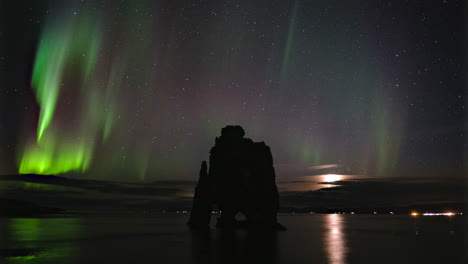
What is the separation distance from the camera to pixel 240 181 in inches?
2948

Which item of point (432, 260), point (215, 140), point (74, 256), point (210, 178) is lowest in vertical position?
point (74, 256)

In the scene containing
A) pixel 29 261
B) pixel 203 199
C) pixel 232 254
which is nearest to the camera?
pixel 29 261

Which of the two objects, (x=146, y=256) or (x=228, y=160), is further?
(x=228, y=160)

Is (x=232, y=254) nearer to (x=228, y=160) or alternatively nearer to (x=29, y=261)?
(x=29, y=261)

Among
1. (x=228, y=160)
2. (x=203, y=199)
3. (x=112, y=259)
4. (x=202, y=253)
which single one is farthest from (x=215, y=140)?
(x=112, y=259)

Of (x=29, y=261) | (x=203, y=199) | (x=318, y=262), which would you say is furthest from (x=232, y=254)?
(x=203, y=199)

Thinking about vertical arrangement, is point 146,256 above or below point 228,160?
below

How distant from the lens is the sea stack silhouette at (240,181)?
73812 millimetres

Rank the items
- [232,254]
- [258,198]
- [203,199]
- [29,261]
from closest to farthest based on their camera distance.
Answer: [29,261] → [232,254] → [258,198] → [203,199]

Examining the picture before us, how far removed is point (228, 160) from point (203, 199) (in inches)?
380

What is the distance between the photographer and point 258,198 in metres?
73.9

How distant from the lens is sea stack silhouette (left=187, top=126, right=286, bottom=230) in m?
73.8

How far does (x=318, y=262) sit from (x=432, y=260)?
12.9m

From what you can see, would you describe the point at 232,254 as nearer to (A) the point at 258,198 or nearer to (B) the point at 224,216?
(A) the point at 258,198
